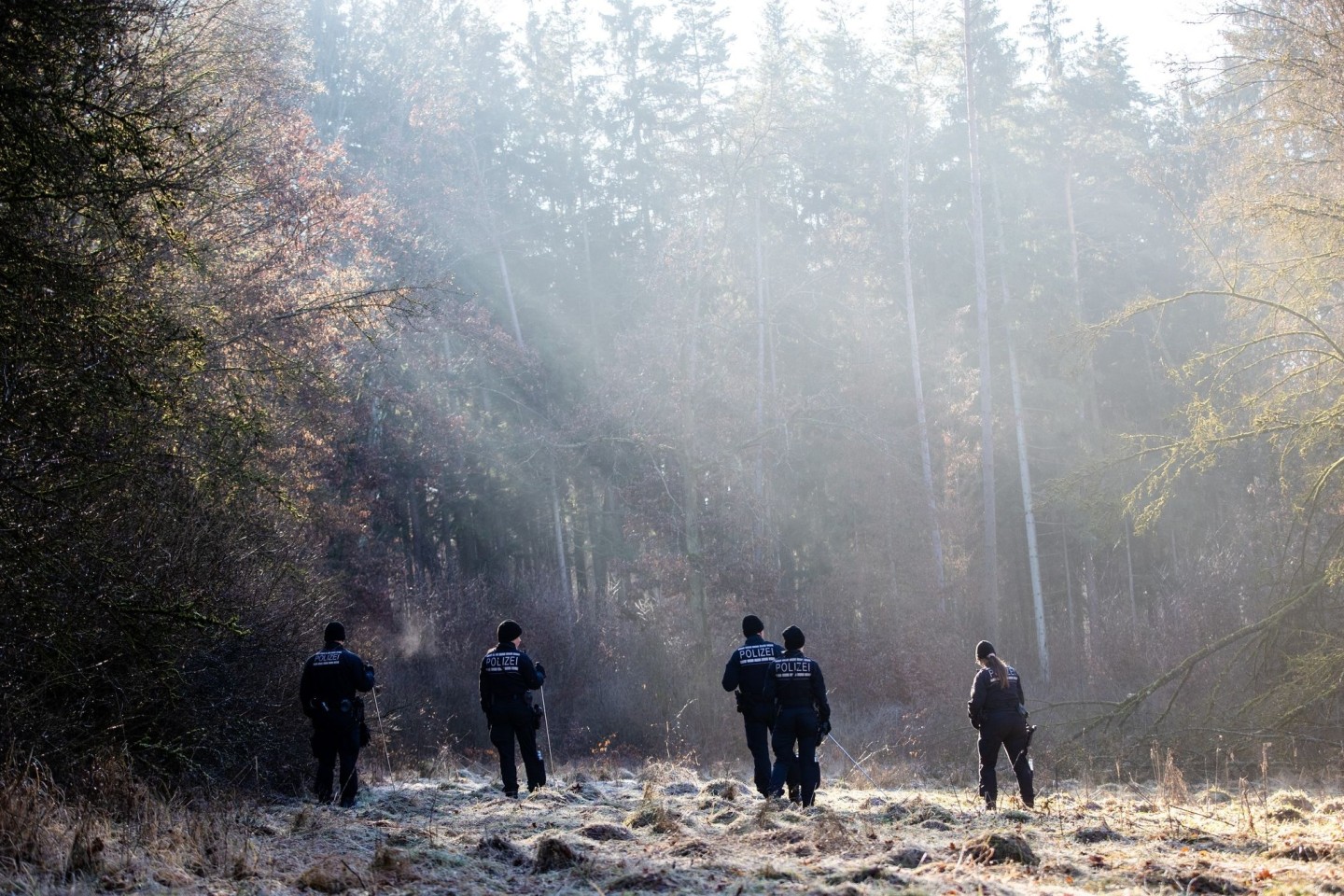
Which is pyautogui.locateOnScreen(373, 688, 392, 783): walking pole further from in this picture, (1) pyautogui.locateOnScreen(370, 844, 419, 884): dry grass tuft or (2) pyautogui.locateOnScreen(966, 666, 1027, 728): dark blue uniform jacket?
(1) pyautogui.locateOnScreen(370, 844, 419, 884): dry grass tuft

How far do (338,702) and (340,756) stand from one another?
602 mm

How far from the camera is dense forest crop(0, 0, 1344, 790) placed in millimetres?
9875

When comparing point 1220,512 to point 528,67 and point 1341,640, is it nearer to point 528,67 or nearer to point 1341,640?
point 1341,640

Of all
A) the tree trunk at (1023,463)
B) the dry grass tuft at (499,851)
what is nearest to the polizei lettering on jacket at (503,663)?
the dry grass tuft at (499,851)

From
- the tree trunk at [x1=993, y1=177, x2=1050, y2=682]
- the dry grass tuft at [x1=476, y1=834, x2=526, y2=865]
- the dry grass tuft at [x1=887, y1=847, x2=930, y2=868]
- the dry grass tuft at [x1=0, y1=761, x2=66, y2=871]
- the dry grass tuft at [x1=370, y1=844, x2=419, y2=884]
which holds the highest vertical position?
the tree trunk at [x1=993, y1=177, x2=1050, y2=682]

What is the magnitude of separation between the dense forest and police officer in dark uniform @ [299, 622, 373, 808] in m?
1.28

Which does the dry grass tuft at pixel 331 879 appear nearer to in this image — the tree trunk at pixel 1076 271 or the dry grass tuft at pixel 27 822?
the dry grass tuft at pixel 27 822

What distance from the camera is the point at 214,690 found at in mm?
12961

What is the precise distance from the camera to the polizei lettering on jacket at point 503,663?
12938 millimetres

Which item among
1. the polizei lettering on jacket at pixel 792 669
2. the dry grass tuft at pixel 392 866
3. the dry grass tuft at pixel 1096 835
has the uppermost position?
the polizei lettering on jacket at pixel 792 669

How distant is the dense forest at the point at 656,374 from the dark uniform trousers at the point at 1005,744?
5.45 m

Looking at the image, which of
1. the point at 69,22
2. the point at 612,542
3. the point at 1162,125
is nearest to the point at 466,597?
the point at 612,542

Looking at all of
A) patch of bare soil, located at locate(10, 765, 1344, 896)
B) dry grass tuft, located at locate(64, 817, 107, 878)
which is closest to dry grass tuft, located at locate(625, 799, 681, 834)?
patch of bare soil, located at locate(10, 765, 1344, 896)

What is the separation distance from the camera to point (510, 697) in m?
13.0
